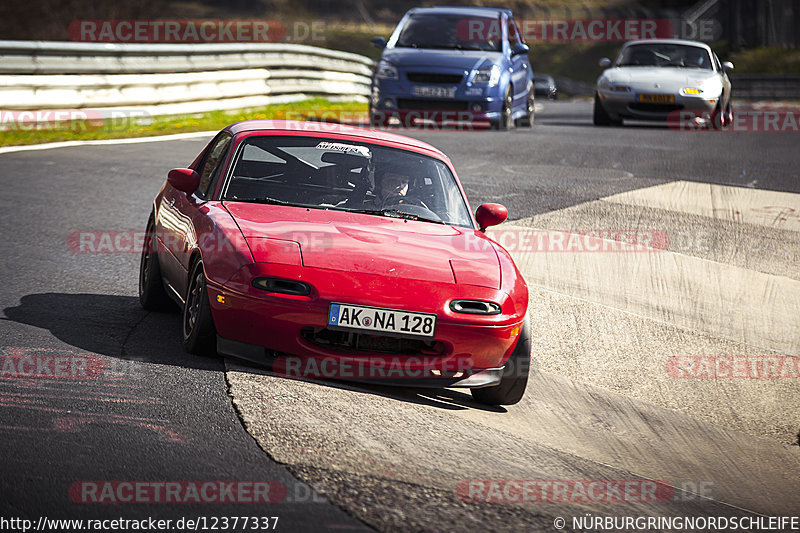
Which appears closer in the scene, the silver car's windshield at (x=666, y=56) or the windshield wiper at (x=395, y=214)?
the windshield wiper at (x=395, y=214)

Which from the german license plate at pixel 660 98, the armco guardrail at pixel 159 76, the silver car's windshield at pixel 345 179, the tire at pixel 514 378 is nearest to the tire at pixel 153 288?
the silver car's windshield at pixel 345 179

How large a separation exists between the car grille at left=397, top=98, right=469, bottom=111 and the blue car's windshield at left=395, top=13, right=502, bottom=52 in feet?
3.57

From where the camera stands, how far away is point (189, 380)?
17.2ft

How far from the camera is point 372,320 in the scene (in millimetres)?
5324

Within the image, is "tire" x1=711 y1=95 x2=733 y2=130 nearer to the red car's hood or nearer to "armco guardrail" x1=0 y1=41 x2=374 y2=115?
"armco guardrail" x1=0 y1=41 x2=374 y2=115

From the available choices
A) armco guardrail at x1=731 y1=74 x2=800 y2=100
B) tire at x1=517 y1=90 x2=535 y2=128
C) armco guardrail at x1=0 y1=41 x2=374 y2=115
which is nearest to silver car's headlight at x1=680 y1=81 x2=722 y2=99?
tire at x1=517 y1=90 x2=535 y2=128

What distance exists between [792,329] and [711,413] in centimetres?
173

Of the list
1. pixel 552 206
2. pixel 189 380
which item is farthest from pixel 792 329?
pixel 189 380

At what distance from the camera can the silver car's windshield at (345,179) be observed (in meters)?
6.50

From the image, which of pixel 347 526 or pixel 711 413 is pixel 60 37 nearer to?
pixel 711 413

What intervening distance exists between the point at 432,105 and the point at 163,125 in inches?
165

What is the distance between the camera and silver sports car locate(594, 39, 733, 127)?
697 inches

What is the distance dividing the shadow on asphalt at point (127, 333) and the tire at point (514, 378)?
0.08 m

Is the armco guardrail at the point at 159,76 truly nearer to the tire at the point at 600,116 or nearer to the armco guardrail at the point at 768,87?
the tire at the point at 600,116
